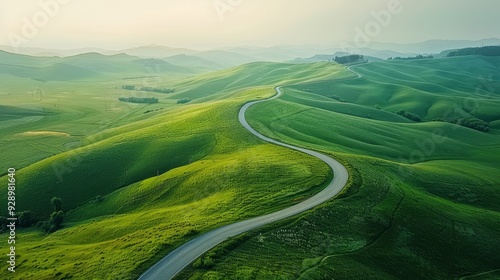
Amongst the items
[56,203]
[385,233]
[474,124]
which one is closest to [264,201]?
[385,233]

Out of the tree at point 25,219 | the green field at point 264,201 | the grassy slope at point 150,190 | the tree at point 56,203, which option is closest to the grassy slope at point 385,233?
the green field at point 264,201

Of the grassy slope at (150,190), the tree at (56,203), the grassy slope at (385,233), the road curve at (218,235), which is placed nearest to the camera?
the road curve at (218,235)

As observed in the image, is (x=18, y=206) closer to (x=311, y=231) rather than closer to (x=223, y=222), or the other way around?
(x=223, y=222)

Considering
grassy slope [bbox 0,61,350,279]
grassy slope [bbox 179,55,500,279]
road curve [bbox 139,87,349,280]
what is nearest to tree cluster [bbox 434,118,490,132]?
grassy slope [bbox 179,55,500,279]

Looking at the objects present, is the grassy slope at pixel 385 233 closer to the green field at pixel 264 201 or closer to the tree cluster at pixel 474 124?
the green field at pixel 264 201

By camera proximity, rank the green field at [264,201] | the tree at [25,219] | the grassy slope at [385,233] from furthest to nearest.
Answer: the tree at [25,219], the green field at [264,201], the grassy slope at [385,233]

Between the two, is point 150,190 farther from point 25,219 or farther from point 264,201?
point 264,201

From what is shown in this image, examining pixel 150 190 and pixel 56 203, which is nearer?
pixel 150 190

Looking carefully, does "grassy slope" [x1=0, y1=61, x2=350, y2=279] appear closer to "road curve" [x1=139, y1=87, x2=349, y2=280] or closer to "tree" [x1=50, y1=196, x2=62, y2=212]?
"road curve" [x1=139, y1=87, x2=349, y2=280]
